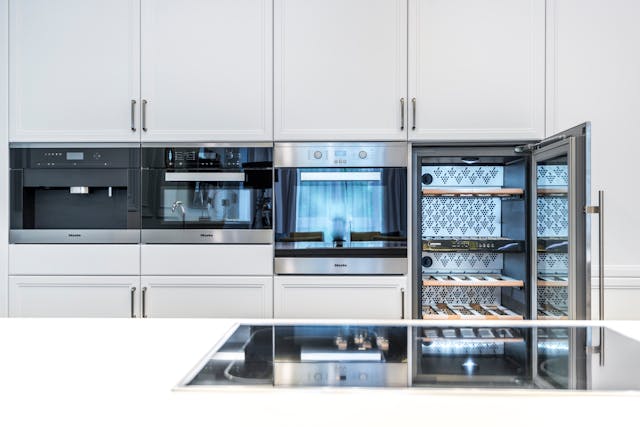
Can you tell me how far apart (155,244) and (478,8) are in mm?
2062

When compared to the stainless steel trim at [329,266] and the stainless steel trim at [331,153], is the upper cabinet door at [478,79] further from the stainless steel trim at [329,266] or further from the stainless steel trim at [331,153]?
the stainless steel trim at [329,266]

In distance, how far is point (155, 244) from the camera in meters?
2.45

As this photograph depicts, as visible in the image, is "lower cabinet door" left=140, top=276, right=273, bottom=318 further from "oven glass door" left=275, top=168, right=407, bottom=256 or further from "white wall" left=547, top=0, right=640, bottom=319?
"white wall" left=547, top=0, right=640, bottom=319

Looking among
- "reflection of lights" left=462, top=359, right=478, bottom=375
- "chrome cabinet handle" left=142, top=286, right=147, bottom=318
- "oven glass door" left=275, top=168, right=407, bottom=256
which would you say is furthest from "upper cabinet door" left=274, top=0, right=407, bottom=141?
"reflection of lights" left=462, top=359, right=478, bottom=375

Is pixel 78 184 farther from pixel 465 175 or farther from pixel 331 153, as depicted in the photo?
pixel 465 175

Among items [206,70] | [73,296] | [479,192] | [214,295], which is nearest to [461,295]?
[479,192]

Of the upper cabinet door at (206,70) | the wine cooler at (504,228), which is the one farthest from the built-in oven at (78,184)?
the wine cooler at (504,228)

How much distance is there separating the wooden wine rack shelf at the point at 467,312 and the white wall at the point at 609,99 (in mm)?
496

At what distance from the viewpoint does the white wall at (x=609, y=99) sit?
7.88 feet

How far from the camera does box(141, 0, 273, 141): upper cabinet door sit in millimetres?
2434

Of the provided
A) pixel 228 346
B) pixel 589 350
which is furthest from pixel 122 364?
pixel 589 350

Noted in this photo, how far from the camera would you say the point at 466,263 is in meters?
2.83

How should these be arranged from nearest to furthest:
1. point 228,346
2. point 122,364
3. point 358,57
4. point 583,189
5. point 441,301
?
point 122,364 → point 228,346 → point 583,189 → point 358,57 → point 441,301

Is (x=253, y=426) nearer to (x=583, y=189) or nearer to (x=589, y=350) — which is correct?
(x=589, y=350)
